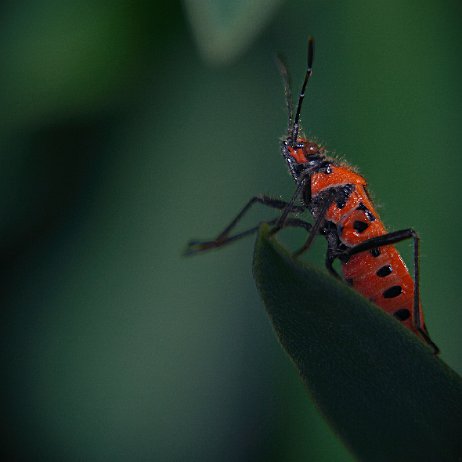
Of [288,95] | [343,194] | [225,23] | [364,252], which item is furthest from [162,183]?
[364,252]

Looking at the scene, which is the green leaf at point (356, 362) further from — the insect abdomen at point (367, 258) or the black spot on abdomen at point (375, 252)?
the black spot on abdomen at point (375, 252)

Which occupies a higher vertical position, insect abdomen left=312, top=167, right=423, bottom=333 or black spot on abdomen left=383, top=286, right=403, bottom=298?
insect abdomen left=312, top=167, right=423, bottom=333

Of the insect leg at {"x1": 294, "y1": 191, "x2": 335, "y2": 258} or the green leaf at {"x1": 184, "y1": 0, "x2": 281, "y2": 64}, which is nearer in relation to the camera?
the insect leg at {"x1": 294, "y1": 191, "x2": 335, "y2": 258}

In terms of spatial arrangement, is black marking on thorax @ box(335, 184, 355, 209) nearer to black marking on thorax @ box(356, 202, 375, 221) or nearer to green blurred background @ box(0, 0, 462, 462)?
black marking on thorax @ box(356, 202, 375, 221)

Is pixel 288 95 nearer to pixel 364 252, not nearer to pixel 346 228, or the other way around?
pixel 346 228

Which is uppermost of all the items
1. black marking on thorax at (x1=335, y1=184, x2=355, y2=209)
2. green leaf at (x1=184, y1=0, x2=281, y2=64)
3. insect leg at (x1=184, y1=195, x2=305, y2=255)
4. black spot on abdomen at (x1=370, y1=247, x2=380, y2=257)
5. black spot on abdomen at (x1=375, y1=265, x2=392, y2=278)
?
green leaf at (x1=184, y1=0, x2=281, y2=64)

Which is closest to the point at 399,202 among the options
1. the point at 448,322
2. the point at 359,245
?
the point at 448,322

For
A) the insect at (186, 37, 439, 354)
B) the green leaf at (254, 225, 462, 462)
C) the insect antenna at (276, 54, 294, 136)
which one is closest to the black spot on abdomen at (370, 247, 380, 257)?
the insect at (186, 37, 439, 354)

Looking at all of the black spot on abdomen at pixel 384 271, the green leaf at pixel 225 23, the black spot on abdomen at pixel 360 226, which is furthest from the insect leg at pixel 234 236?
the green leaf at pixel 225 23
